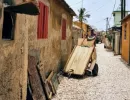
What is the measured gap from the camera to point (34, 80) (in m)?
6.20

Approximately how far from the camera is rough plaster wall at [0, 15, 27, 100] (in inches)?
169

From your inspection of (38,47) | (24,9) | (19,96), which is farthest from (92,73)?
(24,9)

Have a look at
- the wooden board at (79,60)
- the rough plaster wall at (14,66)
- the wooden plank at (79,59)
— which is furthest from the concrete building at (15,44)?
the wooden plank at (79,59)

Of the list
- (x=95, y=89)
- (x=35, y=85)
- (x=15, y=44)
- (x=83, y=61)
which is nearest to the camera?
(x=15, y=44)

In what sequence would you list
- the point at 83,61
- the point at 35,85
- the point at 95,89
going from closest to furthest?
the point at 35,85
the point at 95,89
the point at 83,61

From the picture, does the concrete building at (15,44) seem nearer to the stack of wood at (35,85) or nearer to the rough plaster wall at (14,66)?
the rough plaster wall at (14,66)

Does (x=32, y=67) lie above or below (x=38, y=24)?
below

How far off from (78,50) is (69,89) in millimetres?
4020

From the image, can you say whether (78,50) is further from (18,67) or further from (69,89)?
(18,67)

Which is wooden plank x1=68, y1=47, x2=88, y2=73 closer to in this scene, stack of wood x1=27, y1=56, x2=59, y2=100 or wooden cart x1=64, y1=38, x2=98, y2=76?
wooden cart x1=64, y1=38, x2=98, y2=76

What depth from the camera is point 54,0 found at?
10234mm

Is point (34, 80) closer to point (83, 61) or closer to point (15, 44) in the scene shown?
point (15, 44)

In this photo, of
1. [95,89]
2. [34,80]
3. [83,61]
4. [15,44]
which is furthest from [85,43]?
[15,44]

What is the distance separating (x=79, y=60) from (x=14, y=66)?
703cm
